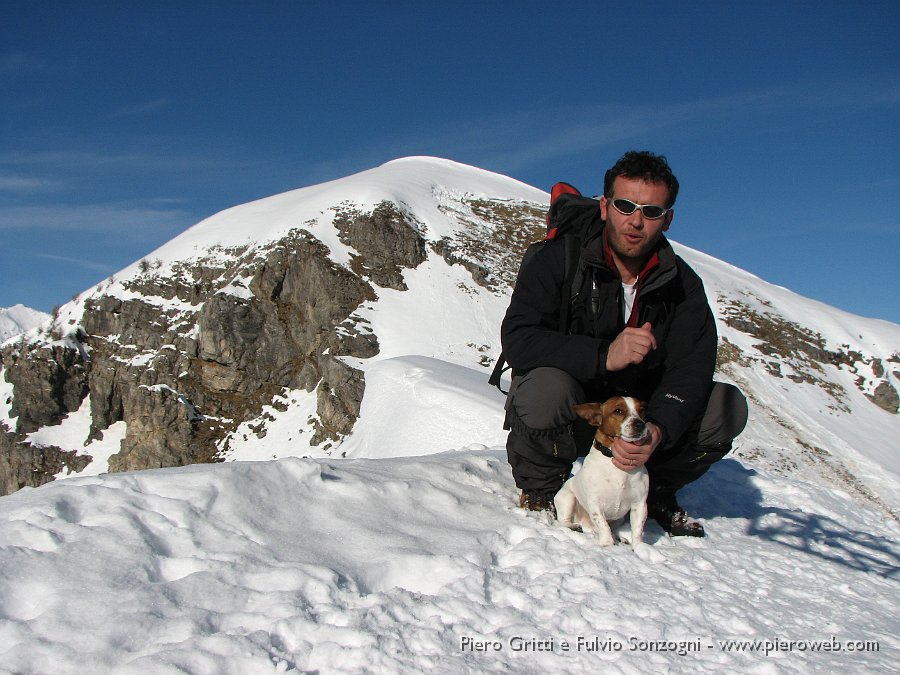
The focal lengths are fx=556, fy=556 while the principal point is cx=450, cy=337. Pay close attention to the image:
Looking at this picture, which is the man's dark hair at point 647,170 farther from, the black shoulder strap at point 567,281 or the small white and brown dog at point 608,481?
the small white and brown dog at point 608,481

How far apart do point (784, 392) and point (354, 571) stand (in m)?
26.8

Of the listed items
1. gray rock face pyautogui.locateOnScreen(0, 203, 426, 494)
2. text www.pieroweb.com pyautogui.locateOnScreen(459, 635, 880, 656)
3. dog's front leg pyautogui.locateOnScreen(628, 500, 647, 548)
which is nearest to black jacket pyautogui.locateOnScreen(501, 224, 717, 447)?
dog's front leg pyautogui.locateOnScreen(628, 500, 647, 548)

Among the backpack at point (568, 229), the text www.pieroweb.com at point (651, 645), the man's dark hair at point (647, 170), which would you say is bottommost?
the text www.pieroweb.com at point (651, 645)

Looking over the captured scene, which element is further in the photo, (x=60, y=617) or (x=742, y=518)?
(x=742, y=518)

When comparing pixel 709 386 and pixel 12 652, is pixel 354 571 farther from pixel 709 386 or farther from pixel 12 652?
pixel 709 386

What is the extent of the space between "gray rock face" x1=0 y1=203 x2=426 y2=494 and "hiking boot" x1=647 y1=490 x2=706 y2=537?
59.2 feet

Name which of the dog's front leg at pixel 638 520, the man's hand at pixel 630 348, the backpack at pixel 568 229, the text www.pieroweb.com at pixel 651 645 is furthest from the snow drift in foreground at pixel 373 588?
the backpack at pixel 568 229

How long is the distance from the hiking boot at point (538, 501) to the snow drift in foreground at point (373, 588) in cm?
16

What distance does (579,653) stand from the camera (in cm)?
220

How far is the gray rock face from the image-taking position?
901 inches

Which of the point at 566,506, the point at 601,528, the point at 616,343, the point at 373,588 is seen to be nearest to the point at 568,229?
the point at 616,343

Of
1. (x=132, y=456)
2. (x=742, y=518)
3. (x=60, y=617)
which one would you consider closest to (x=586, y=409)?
(x=742, y=518)

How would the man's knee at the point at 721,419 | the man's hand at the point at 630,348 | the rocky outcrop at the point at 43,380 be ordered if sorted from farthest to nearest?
the rocky outcrop at the point at 43,380 < the man's knee at the point at 721,419 < the man's hand at the point at 630,348

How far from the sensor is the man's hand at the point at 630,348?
3.09 meters
